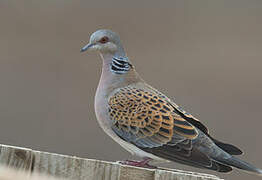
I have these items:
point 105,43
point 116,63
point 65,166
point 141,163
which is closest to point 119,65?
point 116,63

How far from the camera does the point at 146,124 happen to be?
3000 mm

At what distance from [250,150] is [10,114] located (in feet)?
8.37

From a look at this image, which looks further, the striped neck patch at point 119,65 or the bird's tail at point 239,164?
the striped neck patch at point 119,65

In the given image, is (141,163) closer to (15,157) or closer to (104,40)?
(104,40)

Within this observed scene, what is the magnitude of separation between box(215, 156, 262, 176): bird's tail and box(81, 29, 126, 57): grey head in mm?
818

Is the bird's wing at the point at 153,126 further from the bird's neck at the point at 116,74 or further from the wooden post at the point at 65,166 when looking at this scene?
the wooden post at the point at 65,166

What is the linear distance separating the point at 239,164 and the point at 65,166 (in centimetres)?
100

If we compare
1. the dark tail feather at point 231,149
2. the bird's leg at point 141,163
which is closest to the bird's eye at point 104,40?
the bird's leg at point 141,163

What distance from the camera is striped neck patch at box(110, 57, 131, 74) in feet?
10.4

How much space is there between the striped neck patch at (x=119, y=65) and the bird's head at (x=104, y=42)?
1.9 inches

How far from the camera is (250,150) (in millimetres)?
6020

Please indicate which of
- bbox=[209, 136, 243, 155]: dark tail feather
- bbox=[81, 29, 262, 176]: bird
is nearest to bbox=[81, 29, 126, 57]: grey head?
bbox=[81, 29, 262, 176]: bird

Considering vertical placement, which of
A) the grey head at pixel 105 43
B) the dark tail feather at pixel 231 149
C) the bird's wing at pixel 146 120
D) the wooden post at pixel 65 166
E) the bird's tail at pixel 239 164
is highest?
the grey head at pixel 105 43

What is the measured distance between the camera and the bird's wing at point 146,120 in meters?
2.89
